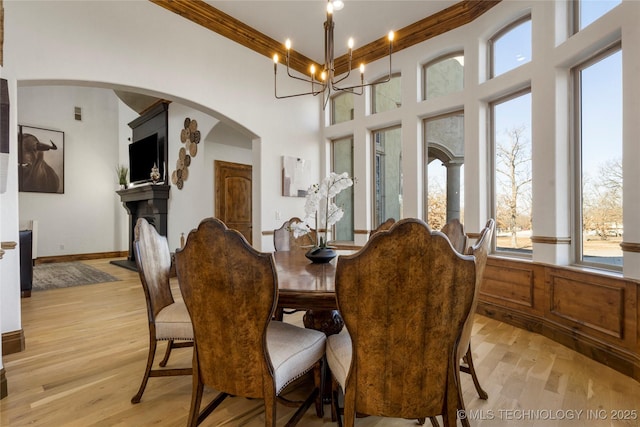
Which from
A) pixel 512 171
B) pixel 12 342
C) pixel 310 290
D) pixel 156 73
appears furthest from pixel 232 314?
pixel 512 171

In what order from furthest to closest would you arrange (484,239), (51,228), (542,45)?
1. (51,228)
2. (542,45)
3. (484,239)

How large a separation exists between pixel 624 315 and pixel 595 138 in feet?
4.58

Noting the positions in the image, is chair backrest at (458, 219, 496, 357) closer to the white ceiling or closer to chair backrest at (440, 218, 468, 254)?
chair backrest at (440, 218, 468, 254)

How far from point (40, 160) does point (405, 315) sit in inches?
352

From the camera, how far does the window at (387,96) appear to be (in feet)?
14.4

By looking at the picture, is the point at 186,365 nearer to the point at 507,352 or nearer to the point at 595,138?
the point at 507,352

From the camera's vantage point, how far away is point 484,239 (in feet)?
4.51

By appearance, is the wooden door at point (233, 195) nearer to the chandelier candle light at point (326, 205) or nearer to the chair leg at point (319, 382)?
the chandelier candle light at point (326, 205)

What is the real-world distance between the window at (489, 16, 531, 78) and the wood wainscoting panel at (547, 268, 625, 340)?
2.08m

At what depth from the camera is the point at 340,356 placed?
1.37 m

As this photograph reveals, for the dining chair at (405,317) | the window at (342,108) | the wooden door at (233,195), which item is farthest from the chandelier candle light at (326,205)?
the wooden door at (233,195)

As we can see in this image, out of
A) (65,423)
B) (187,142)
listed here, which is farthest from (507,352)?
(187,142)

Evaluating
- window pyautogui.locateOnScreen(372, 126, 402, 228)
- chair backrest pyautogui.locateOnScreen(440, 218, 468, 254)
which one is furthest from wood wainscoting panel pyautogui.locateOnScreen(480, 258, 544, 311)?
window pyautogui.locateOnScreen(372, 126, 402, 228)

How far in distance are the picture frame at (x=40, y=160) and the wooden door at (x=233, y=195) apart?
4.37m
